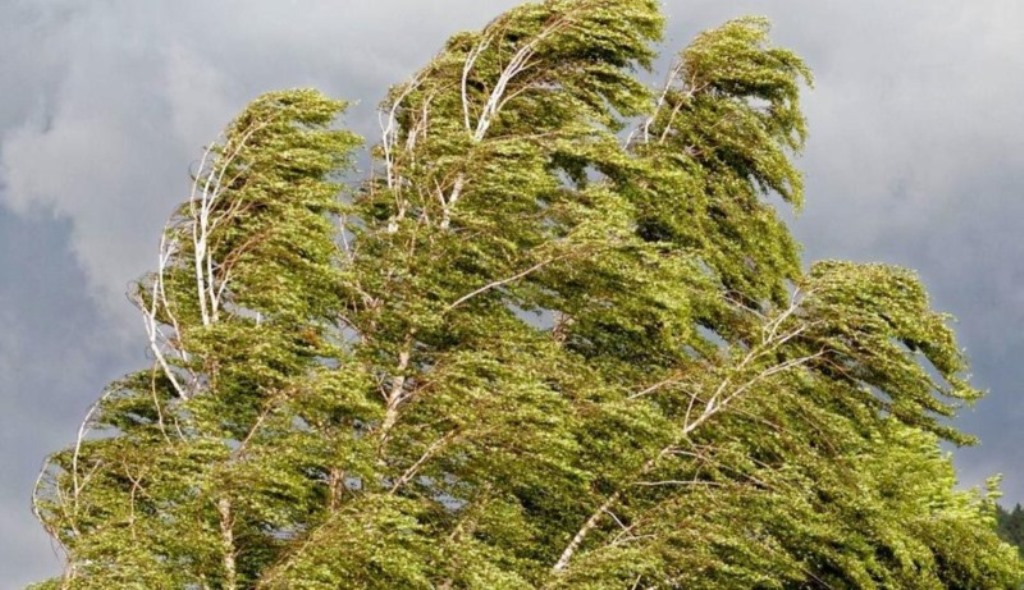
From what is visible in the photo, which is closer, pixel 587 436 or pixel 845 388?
pixel 587 436

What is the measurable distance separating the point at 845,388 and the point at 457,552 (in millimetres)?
8993

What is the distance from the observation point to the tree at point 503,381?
1848cm

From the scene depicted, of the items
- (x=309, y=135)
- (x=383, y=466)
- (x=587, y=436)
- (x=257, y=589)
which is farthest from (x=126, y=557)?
(x=309, y=135)

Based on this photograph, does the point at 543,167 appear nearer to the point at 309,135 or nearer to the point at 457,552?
the point at 309,135

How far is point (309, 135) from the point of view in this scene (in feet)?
75.8

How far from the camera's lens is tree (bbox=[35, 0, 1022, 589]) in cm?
1848

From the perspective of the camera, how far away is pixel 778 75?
2716 cm

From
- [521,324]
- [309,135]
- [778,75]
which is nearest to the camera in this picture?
[521,324]

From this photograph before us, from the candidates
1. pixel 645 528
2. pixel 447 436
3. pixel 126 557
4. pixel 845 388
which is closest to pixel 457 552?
pixel 447 436

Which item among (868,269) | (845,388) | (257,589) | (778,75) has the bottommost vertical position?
(257,589)

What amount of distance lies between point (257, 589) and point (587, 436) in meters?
5.24

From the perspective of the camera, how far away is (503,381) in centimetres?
1936

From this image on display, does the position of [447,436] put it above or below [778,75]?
below

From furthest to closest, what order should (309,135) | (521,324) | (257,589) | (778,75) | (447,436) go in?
(778,75) < (309,135) < (521,324) < (447,436) < (257,589)
